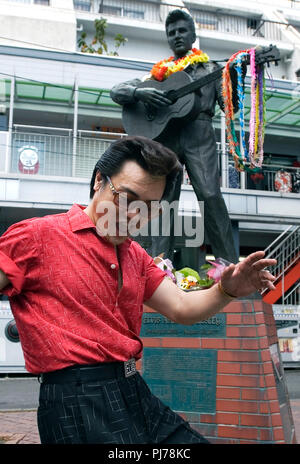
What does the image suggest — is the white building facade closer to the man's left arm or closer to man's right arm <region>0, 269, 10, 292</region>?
the man's left arm

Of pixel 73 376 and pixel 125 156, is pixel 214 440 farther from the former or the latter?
pixel 125 156

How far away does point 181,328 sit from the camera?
3.71m

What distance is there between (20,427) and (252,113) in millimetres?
3830

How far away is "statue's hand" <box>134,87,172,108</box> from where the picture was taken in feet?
14.1

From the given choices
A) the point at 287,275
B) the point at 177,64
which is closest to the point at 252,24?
the point at 287,275

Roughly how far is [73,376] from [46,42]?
1632 cm

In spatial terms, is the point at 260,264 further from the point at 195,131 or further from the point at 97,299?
the point at 195,131

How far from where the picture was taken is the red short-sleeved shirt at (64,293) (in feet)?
5.09

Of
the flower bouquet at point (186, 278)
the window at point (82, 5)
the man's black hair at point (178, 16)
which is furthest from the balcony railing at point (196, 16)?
the flower bouquet at point (186, 278)

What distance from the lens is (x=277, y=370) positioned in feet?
12.1

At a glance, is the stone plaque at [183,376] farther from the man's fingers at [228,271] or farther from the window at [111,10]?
the window at [111,10]

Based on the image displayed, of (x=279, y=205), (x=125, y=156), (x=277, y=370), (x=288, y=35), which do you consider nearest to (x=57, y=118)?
(x=279, y=205)

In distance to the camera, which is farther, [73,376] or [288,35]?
[288,35]

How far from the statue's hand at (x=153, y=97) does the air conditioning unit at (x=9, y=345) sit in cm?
681
